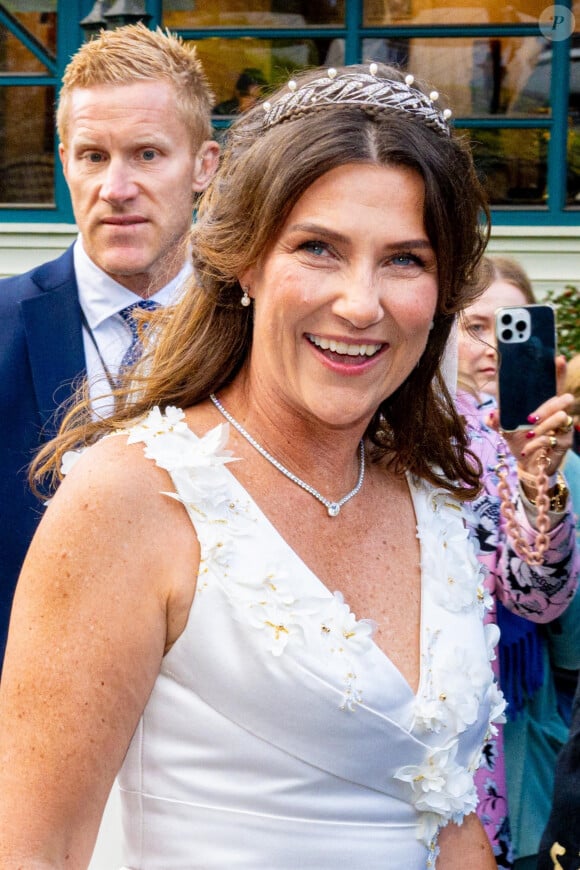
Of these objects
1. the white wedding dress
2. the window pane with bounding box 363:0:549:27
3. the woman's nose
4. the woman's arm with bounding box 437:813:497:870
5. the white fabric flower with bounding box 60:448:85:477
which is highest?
the woman's nose

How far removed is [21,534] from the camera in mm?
2955

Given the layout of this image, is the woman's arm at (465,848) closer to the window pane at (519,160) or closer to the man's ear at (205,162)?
the man's ear at (205,162)

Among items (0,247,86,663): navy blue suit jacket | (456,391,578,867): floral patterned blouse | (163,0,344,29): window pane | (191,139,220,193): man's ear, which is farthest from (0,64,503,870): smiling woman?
(163,0,344,29): window pane

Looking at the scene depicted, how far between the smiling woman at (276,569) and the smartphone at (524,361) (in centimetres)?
40

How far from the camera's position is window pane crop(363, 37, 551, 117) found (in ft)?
25.4

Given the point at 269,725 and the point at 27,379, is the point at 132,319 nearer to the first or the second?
the point at 27,379

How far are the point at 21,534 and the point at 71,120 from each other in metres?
1.22

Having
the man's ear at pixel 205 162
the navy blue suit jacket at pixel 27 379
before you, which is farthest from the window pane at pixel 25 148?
the navy blue suit jacket at pixel 27 379

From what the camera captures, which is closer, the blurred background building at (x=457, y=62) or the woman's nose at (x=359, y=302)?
the woman's nose at (x=359, y=302)

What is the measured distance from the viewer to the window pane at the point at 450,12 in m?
7.72

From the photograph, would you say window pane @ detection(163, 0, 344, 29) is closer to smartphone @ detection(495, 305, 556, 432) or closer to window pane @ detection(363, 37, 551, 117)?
window pane @ detection(363, 37, 551, 117)

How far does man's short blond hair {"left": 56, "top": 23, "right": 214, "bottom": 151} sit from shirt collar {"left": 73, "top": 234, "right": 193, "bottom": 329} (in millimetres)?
459

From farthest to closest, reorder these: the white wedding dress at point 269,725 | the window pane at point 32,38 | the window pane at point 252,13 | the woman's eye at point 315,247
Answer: the window pane at point 32,38
the window pane at point 252,13
the woman's eye at point 315,247
the white wedding dress at point 269,725

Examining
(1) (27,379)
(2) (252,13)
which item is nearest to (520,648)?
(1) (27,379)
